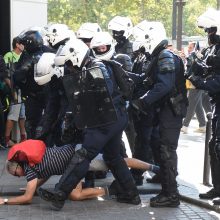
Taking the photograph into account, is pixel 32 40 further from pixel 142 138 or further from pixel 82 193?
pixel 82 193

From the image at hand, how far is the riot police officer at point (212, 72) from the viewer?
6.22m

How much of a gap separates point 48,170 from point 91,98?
990 mm

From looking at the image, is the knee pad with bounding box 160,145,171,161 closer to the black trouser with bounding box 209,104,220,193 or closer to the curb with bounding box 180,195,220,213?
the black trouser with bounding box 209,104,220,193

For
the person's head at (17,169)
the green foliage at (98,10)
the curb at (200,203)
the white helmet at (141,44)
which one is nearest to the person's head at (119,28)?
the white helmet at (141,44)

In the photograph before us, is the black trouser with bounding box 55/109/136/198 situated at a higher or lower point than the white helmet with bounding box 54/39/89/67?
lower

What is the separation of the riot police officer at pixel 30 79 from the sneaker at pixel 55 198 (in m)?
2.18

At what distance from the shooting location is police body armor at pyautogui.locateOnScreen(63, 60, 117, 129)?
606cm

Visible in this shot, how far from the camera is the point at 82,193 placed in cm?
672

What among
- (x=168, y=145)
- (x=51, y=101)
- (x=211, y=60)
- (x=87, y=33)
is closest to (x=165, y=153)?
(x=168, y=145)

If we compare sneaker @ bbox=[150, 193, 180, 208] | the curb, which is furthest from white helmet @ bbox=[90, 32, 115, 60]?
the curb

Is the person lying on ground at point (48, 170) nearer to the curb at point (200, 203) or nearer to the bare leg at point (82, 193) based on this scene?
the bare leg at point (82, 193)

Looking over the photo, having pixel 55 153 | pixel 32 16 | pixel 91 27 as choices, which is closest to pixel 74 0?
pixel 32 16

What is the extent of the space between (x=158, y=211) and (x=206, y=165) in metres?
1.57

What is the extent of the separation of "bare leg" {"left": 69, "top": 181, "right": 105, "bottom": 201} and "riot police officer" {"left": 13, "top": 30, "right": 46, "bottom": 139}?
1.90 m
